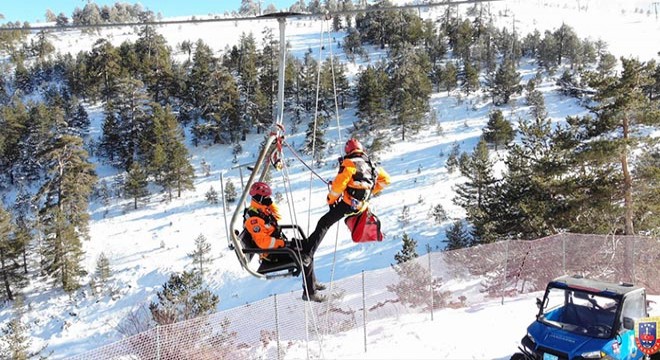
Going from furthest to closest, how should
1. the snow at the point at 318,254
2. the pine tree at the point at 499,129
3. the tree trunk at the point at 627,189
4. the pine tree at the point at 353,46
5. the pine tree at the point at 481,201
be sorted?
the pine tree at the point at 353,46
the pine tree at the point at 499,129
the pine tree at the point at 481,201
the tree trunk at the point at 627,189
the snow at the point at 318,254

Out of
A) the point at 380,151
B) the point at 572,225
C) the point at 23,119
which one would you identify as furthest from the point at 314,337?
the point at 23,119

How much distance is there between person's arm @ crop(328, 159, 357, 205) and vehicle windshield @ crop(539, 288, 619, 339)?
14.7ft

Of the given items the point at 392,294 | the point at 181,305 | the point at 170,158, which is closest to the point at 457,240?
the point at 392,294

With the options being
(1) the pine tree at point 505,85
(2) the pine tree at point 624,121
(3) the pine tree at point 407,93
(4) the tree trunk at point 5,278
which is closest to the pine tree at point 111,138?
(4) the tree trunk at point 5,278

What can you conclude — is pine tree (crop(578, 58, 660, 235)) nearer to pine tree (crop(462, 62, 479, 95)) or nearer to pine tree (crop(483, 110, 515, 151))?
pine tree (crop(483, 110, 515, 151))

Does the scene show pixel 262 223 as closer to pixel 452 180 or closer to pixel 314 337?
pixel 314 337

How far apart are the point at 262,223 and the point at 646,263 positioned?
47.5 ft

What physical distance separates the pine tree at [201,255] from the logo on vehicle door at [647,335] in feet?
78.6

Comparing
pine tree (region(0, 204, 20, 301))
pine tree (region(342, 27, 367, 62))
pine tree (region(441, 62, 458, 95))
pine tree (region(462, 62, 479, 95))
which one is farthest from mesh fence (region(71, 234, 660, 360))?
pine tree (region(342, 27, 367, 62))

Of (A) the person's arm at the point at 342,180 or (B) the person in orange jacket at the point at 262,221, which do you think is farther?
(B) the person in orange jacket at the point at 262,221

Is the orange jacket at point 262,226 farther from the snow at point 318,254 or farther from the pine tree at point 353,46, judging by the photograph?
the pine tree at point 353,46

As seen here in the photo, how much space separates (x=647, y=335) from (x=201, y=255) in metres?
25.1

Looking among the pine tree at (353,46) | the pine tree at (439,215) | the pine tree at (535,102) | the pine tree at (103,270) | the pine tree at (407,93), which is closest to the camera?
the pine tree at (103,270)

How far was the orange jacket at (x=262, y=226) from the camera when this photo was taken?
704cm
